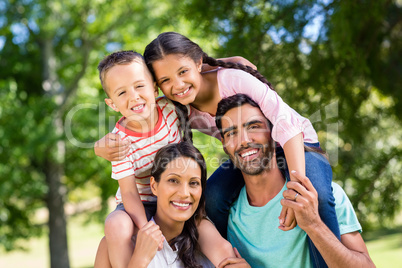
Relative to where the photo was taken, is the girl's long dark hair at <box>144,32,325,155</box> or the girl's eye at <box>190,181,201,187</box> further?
A: the girl's long dark hair at <box>144,32,325,155</box>

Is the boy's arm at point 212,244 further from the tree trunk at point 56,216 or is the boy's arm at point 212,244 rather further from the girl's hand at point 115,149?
the tree trunk at point 56,216

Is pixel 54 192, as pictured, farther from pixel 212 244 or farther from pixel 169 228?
pixel 212 244

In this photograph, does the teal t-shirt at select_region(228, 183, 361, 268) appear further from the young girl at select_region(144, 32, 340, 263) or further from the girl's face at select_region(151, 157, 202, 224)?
the girl's face at select_region(151, 157, 202, 224)

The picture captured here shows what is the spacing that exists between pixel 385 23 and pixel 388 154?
1.27m

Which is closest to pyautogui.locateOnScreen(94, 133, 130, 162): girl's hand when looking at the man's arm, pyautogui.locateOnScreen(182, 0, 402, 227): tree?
the man's arm

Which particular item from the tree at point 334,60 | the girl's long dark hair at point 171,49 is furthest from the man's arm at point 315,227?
the tree at point 334,60

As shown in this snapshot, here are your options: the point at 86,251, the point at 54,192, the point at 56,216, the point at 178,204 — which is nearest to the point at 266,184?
the point at 178,204

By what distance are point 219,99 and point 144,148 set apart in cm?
51

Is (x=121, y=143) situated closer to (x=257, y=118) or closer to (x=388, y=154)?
(x=257, y=118)

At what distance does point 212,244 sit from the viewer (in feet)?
7.55

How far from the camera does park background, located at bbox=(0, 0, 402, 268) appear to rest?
3740 mm

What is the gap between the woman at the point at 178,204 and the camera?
2.26 m

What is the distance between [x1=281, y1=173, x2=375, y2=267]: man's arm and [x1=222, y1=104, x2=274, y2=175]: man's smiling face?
1.12 ft

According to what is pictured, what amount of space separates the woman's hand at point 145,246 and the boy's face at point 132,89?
2.01 ft
